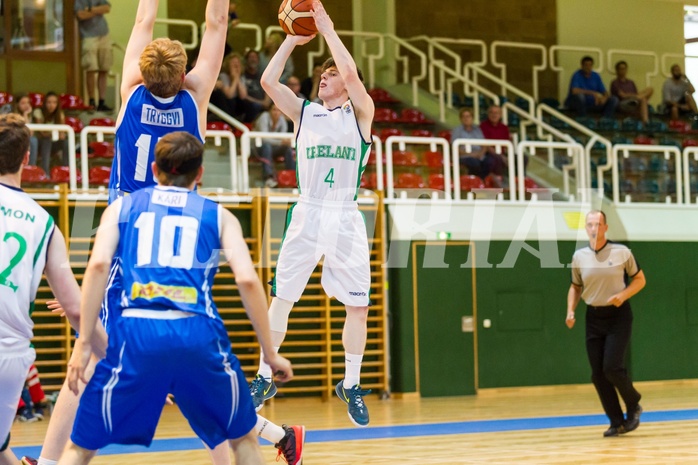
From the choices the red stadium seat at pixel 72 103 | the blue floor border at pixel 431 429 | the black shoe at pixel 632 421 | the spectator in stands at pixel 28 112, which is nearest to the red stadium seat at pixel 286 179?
the red stadium seat at pixel 72 103

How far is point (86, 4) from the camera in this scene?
1434cm

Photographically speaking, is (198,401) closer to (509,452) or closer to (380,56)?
(509,452)

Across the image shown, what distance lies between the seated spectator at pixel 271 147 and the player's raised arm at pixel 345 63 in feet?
22.1

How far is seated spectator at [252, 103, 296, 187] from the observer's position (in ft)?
44.0

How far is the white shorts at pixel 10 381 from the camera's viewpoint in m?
4.20

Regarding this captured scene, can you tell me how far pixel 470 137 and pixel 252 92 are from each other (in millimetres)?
3068

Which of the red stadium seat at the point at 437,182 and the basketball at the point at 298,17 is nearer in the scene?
the basketball at the point at 298,17

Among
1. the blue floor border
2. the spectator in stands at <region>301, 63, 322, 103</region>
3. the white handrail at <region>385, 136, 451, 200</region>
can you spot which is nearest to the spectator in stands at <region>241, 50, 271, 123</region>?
the spectator in stands at <region>301, 63, 322, 103</region>

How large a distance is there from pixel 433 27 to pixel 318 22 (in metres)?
13.1

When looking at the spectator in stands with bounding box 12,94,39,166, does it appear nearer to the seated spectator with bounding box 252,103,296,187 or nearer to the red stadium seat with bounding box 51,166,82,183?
the red stadium seat with bounding box 51,166,82,183

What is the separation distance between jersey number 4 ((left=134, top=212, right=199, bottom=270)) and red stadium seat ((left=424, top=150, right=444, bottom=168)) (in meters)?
10.6

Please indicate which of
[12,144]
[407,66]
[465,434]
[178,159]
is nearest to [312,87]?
[407,66]

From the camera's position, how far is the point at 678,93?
62.2 ft

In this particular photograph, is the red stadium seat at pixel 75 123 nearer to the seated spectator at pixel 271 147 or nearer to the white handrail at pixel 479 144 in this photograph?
the seated spectator at pixel 271 147
